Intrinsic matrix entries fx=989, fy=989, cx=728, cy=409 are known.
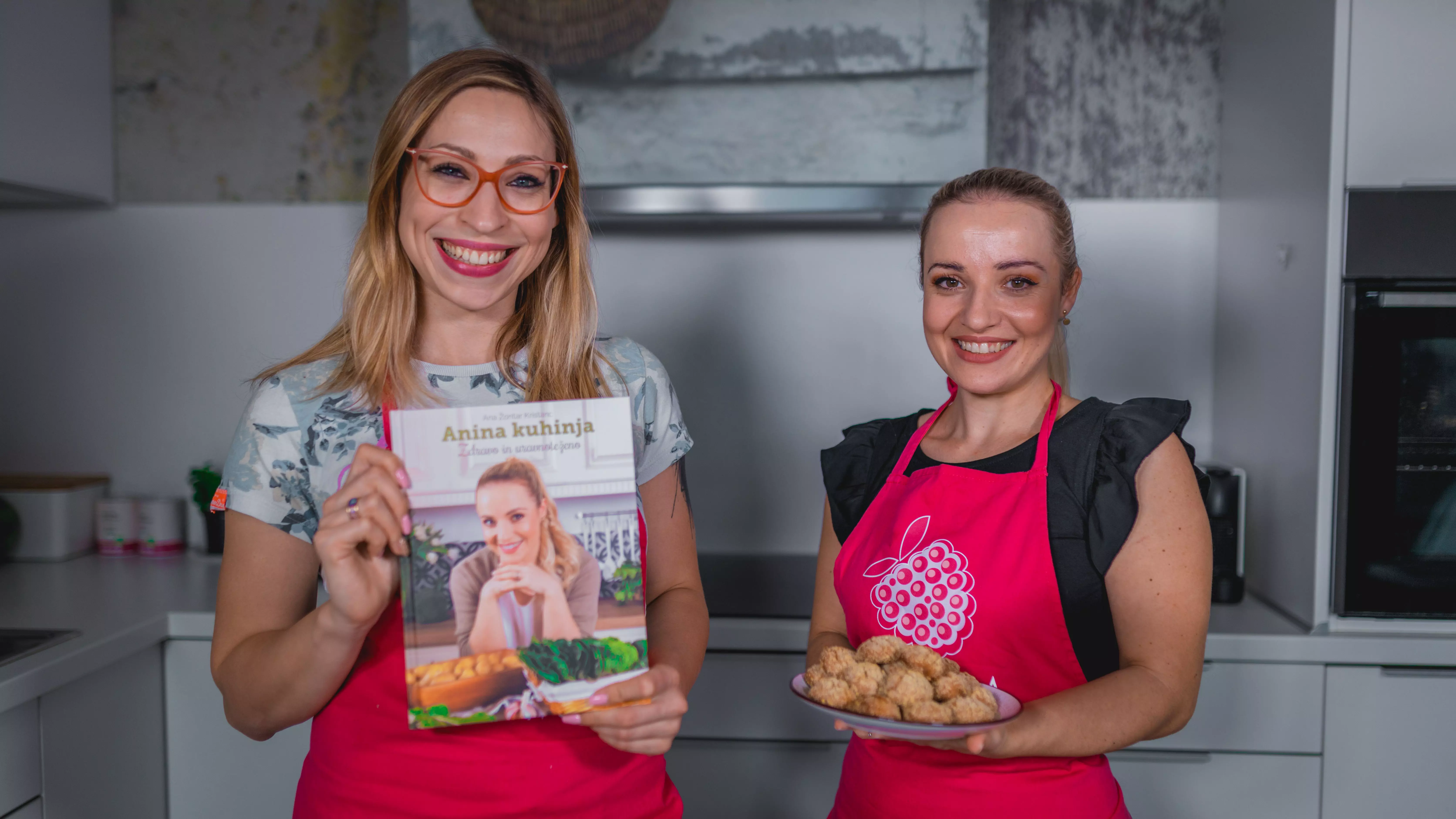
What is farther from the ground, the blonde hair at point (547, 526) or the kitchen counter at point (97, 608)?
the blonde hair at point (547, 526)

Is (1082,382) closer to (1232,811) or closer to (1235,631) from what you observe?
(1235,631)

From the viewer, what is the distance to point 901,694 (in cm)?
95

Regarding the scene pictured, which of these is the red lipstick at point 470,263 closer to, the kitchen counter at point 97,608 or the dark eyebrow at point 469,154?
the dark eyebrow at point 469,154

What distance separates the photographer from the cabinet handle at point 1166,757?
1.68 m

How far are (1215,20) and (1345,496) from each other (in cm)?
109

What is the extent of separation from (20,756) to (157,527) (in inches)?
33.9

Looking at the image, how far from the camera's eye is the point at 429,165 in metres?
0.95

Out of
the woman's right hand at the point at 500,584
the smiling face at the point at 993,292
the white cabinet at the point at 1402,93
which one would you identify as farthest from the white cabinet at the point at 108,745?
the white cabinet at the point at 1402,93

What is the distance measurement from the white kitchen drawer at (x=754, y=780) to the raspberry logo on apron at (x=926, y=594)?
728 mm

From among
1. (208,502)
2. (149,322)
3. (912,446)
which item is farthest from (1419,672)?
(149,322)

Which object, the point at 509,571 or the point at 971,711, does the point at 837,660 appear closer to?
the point at 971,711

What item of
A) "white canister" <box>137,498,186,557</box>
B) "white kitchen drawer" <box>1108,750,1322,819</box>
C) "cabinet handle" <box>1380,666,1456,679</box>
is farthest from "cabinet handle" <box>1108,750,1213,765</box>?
"white canister" <box>137,498,186,557</box>

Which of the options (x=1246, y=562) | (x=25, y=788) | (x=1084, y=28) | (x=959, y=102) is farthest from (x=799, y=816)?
(x=1084, y=28)

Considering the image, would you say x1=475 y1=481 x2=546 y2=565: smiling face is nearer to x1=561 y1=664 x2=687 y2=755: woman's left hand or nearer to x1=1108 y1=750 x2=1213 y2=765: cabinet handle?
x1=561 y1=664 x2=687 y2=755: woman's left hand
